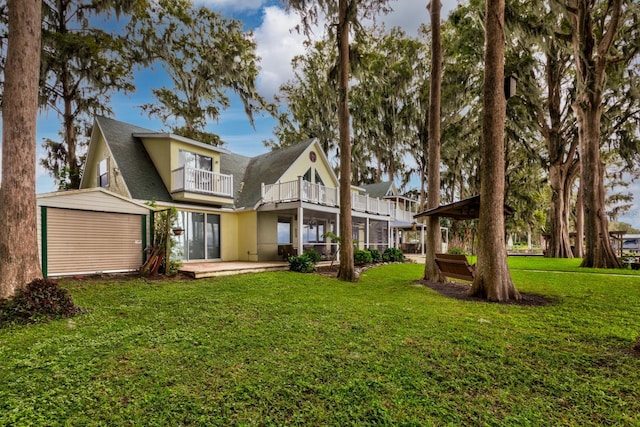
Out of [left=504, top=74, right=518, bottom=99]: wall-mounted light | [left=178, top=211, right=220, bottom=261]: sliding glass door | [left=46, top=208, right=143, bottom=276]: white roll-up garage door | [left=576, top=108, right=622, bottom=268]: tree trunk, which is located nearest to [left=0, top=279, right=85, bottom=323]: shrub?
[left=46, top=208, right=143, bottom=276]: white roll-up garage door

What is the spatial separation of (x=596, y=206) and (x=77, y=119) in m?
25.6

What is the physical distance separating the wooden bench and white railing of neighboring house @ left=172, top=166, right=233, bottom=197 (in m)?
9.70

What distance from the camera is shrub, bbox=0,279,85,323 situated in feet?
15.3

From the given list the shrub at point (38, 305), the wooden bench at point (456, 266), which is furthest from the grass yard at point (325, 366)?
the wooden bench at point (456, 266)

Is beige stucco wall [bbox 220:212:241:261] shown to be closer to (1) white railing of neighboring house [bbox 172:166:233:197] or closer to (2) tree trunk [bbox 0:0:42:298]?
(1) white railing of neighboring house [bbox 172:166:233:197]

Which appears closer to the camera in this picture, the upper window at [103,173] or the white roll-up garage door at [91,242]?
the white roll-up garage door at [91,242]

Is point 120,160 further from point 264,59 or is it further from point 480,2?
point 480,2

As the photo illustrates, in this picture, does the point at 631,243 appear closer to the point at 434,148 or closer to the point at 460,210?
the point at 434,148

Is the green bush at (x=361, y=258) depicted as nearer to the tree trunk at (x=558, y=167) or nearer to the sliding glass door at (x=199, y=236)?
the sliding glass door at (x=199, y=236)

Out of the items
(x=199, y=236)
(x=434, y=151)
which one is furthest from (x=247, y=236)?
(x=434, y=151)

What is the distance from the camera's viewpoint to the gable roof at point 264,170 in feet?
50.2

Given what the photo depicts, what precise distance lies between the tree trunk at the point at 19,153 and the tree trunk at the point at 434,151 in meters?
9.40

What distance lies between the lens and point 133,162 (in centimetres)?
1266

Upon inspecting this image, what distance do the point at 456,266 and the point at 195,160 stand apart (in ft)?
38.5
